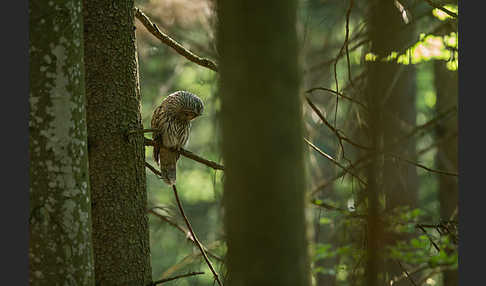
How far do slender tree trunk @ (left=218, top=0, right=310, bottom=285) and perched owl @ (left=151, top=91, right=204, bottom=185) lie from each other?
3261mm

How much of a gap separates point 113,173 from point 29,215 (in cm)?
75

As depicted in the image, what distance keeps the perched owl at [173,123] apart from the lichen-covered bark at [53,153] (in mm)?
2433

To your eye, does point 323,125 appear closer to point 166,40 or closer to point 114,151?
point 166,40

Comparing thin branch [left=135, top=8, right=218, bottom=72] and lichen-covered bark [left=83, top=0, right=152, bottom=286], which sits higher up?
thin branch [left=135, top=8, right=218, bottom=72]

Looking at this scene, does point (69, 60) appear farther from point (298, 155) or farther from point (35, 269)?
point (298, 155)

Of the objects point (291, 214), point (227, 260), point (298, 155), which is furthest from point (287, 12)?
point (227, 260)

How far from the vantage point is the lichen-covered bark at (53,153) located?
2.59 m

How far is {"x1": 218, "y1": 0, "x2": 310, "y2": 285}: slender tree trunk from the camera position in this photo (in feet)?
5.97

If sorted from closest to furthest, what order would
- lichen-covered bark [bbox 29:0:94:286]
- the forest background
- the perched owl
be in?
the forest background, lichen-covered bark [bbox 29:0:94:286], the perched owl

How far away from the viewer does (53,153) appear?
8.50 feet

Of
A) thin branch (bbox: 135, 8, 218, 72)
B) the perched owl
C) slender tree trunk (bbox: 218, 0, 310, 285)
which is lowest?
slender tree trunk (bbox: 218, 0, 310, 285)

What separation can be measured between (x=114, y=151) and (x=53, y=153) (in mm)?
722

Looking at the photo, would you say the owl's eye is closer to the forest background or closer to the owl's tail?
the forest background

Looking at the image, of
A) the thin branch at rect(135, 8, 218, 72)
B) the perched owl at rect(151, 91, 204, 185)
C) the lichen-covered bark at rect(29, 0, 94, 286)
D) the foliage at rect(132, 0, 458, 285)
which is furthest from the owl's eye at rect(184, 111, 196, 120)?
the lichen-covered bark at rect(29, 0, 94, 286)
